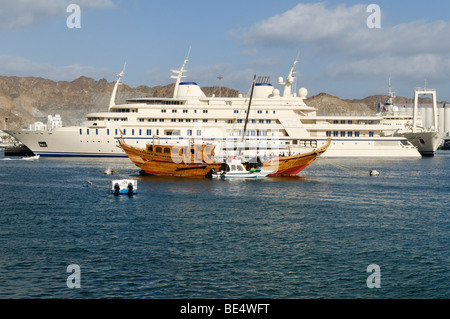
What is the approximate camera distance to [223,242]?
23.4 meters

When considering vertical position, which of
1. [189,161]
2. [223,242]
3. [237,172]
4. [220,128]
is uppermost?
[220,128]

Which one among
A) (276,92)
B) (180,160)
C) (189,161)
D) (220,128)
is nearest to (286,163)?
(189,161)

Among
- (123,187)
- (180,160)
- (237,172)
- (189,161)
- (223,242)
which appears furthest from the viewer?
(180,160)

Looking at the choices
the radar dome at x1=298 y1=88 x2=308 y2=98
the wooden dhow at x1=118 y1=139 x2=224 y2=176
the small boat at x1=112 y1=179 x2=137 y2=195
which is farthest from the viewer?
the radar dome at x1=298 y1=88 x2=308 y2=98

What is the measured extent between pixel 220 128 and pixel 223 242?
202ft

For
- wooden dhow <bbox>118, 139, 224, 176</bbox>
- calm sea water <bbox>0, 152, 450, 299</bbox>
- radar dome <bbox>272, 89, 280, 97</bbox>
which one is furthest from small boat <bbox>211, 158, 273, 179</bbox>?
radar dome <bbox>272, 89, 280, 97</bbox>

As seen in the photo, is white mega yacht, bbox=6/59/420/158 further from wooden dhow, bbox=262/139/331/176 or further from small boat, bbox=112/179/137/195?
small boat, bbox=112/179/137/195

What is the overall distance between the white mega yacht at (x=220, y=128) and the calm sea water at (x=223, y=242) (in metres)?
38.0

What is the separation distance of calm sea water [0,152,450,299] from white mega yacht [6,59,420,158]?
38035 millimetres

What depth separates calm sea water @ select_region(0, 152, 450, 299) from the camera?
17406mm

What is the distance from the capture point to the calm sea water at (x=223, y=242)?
17.4 meters

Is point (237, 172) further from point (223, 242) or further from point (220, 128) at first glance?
point (220, 128)

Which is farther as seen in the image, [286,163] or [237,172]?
[286,163]
